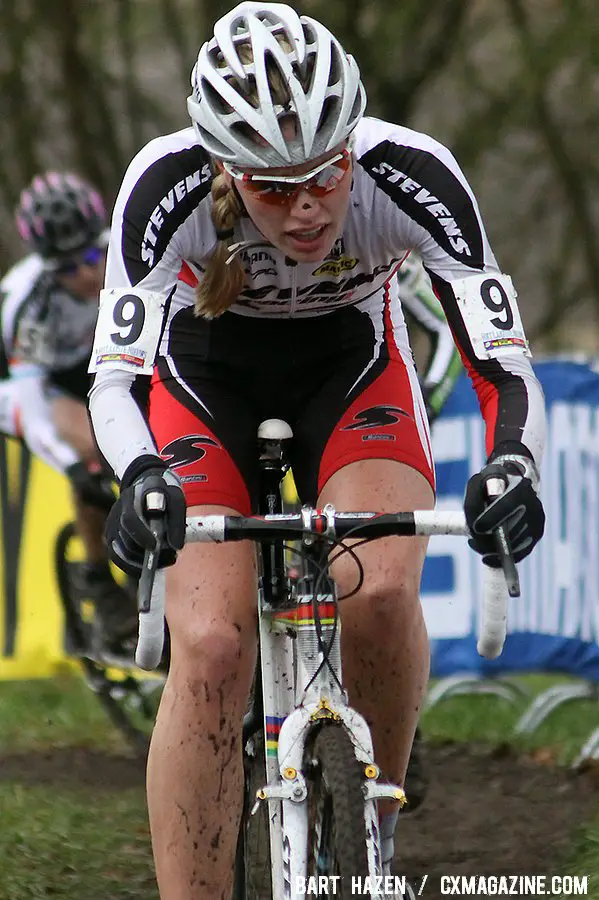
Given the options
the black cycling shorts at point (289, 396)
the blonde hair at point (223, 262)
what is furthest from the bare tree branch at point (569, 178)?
the blonde hair at point (223, 262)

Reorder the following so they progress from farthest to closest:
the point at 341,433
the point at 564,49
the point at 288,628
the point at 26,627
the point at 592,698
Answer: the point at 564,49, the point at 26,627, the point at 592,698, the point at 341,433, the point at 288,628

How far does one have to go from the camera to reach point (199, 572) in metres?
3.62

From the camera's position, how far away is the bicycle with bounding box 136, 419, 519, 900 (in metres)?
3.02

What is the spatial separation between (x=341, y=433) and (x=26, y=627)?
4.82 meters

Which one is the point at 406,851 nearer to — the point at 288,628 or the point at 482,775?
the point at 482,775

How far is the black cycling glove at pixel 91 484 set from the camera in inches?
278

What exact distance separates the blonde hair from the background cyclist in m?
3.55

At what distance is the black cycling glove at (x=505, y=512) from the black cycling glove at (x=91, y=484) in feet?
13.4

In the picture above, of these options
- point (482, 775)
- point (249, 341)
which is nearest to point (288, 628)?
point (249, 341)

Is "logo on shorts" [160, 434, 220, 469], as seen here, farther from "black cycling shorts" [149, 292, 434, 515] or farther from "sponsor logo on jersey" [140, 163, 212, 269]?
"sponsor logo on jersey" [140, 163, 212, 269]

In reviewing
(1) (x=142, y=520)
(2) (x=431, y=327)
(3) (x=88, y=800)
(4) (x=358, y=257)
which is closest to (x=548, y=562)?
(2) (x=431, y=327)

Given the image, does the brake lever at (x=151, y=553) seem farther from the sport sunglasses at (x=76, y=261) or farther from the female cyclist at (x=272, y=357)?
the sport sunglasses at (x=76, y=261)

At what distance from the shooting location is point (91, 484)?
7.06m

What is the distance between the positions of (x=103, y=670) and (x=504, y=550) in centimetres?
446
